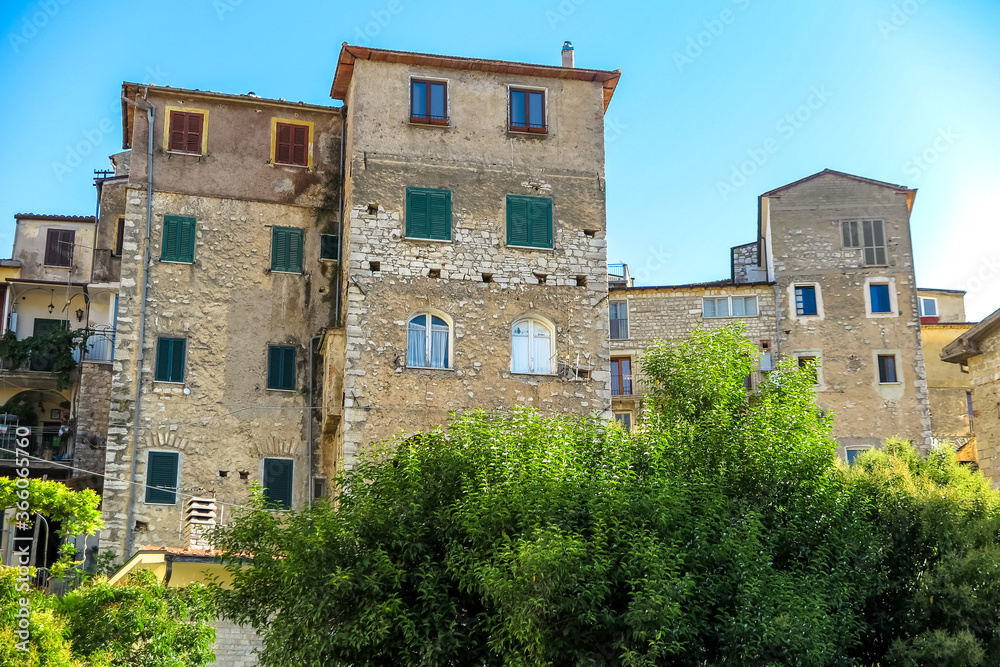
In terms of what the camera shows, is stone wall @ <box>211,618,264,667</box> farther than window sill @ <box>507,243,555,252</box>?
No

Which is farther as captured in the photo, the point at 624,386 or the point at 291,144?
the point at 624,386

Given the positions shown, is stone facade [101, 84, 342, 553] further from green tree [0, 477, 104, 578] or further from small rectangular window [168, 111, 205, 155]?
green tree [0, 477, 104, 578]

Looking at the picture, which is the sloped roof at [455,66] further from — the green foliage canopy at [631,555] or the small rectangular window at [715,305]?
the green foliage canopy at [631,555]

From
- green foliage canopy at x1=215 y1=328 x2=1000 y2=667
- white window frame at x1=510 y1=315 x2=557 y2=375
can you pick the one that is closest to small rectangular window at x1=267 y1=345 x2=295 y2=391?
white window frame at x1=510 y1=315 x2=557 y2=375

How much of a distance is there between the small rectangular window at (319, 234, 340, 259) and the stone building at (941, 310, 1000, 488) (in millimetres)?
16226

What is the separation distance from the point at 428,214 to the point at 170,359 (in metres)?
7.74

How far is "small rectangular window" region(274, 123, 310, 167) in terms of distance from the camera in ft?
104

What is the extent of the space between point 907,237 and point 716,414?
26.4 meters

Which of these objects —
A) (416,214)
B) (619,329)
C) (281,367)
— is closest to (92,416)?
(281,367)

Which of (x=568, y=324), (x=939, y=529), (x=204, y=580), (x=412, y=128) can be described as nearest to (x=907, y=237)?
(x=568, y=324)

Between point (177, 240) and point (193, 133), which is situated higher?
point (193, 133)

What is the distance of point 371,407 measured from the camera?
2739cm

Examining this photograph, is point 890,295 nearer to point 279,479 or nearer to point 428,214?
point 428,214

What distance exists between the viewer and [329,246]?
31234 millimetres
